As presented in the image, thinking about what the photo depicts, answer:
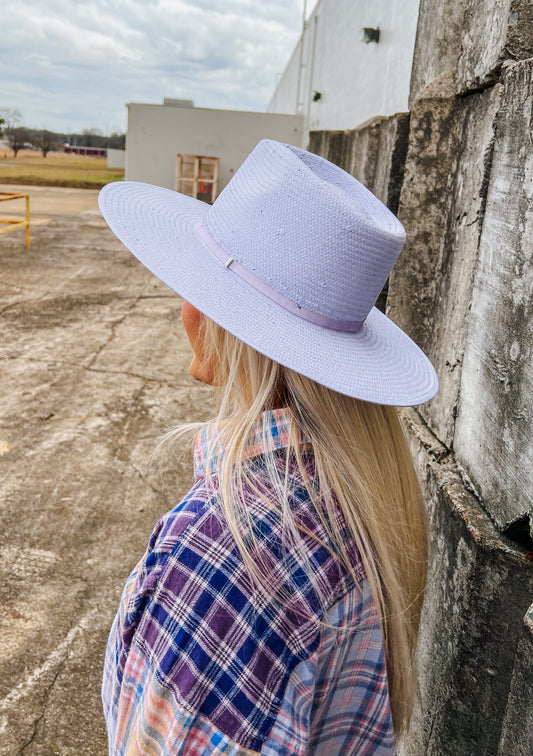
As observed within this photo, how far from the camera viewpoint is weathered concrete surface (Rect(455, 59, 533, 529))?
1189 millimetres

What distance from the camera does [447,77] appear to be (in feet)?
5.68

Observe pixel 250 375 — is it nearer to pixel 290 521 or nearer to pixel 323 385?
pixel 323 385

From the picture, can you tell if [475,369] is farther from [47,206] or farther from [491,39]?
[47,206]

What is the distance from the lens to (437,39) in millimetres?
1873

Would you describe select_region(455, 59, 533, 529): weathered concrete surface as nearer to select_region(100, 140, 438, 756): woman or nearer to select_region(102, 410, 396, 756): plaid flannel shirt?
select_region(100, 140, 438, 756): woman

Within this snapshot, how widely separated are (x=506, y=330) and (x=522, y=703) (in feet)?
2.14

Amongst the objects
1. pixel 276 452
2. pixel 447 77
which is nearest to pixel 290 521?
pixel 276 452

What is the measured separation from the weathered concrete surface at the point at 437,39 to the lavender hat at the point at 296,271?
3.22ft

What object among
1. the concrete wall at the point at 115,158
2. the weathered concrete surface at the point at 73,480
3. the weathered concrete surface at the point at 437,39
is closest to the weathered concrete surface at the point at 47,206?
the weathered concrete surface at the point at 73,480

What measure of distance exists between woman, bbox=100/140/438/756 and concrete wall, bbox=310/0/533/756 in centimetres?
22

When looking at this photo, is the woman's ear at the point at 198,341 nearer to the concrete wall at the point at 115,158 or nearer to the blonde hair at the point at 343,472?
the blonde hair at the point at 343,472

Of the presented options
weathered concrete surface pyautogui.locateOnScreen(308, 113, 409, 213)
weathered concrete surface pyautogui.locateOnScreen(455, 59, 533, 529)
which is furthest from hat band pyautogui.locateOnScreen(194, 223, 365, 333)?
weathered concrete surface pyautogui.locateOnScreen(308, 113, 409, 213)

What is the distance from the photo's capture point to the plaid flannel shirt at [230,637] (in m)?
0.82

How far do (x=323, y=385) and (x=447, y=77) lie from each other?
1.21 m
